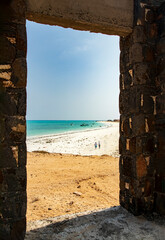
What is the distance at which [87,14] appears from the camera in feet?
8.64

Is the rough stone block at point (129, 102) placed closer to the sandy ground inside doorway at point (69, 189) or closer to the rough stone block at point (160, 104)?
the rough stone block at point (160, 104)

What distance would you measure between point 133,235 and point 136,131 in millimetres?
1518

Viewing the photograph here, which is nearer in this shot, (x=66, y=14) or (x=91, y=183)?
(x=66, y=14)

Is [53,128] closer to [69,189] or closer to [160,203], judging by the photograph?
[69,189]

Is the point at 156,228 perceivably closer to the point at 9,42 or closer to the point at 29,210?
the point at 29,210

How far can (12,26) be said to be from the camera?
2.24m

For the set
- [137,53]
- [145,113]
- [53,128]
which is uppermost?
[137,53]

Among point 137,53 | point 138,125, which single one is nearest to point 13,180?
point 138,125

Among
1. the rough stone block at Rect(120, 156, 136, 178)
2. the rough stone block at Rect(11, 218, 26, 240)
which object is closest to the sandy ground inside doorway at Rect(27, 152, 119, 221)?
the rough stone block at Rect(120, 156, 136, 178)

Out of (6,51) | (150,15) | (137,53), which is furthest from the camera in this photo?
(150,15)

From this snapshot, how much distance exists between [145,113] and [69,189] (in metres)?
3.49

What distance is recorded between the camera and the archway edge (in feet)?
8.03

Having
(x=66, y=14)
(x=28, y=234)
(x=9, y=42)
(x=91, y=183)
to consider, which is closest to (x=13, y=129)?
(x=9, y=42)

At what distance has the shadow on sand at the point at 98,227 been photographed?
2.41 metres
